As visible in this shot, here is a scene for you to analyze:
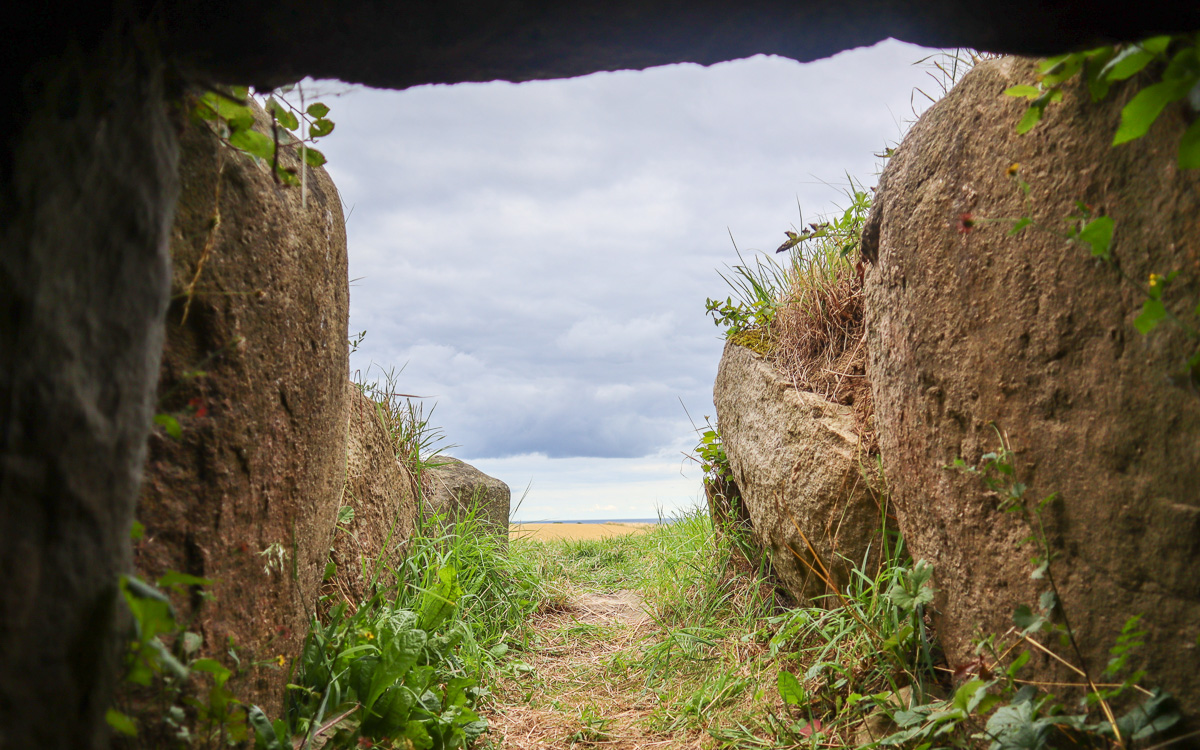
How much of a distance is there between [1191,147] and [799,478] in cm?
217

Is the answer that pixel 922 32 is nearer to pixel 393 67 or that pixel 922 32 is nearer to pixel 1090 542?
pixel 393 67

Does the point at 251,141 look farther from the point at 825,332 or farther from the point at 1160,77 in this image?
the point at 825,332

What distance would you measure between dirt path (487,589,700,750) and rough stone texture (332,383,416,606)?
0.94 meters

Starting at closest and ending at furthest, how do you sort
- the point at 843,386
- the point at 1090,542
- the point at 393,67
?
1. the point at 393,67
2. the point at 1090,542
3. the point at 843,386

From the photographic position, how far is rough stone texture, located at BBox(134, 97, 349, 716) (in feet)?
5.43

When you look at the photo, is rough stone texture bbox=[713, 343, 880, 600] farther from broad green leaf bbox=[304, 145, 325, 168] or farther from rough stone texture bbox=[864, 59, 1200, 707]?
broad green leaf bbox=[304, 145, 325, 168]

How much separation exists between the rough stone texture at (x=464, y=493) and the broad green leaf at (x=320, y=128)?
2930mm

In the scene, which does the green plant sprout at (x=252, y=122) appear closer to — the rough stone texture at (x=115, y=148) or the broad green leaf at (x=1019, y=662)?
the rough stone texture at (x=115, y=148)

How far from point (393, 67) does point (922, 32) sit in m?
1.13

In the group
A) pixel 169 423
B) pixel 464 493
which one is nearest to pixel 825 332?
pixel 169 423

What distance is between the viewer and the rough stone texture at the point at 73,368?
0.85m

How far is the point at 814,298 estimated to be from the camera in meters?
3.89

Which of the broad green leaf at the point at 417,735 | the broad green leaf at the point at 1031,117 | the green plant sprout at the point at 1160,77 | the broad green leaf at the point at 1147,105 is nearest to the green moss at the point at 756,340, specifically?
the broad green leaf at the point at 1031,117

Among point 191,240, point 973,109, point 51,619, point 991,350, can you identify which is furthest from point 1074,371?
point 191,240
